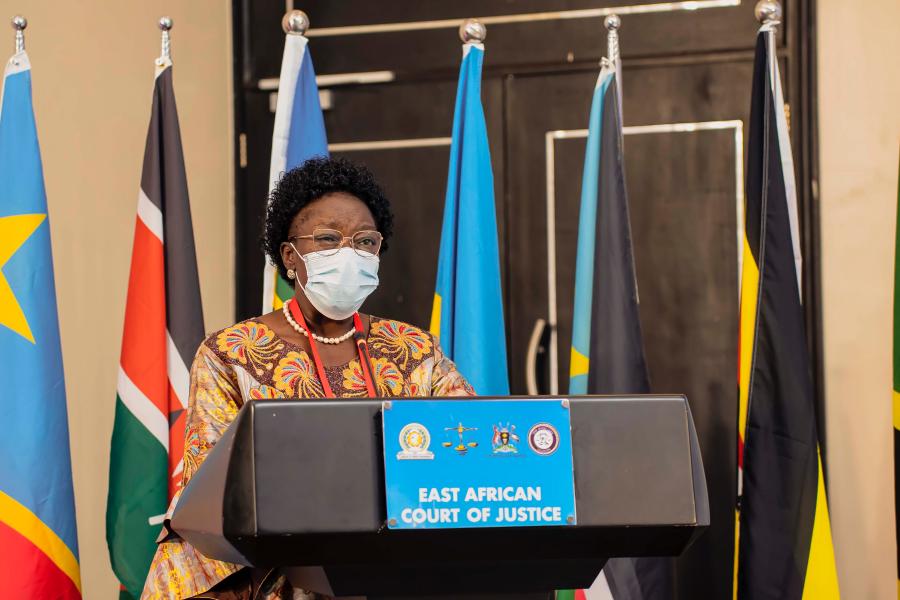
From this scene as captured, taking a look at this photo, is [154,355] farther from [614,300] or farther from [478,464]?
[478,464]

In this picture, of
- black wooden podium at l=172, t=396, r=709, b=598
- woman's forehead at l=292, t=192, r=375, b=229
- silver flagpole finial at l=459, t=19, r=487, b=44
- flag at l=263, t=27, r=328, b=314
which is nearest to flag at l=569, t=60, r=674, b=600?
silver flagpole finial at l=459, t=19, r=487, b=44

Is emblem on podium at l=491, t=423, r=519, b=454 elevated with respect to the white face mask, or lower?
lower

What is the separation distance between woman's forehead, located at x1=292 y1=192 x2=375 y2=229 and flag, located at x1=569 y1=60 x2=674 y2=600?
47.7 inches

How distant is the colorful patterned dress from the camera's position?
57.9 inches

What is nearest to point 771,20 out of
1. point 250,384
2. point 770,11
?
point 770,11

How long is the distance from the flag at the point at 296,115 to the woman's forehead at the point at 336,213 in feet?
3.88

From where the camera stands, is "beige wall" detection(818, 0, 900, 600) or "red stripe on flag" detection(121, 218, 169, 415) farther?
"beige wall" detection(818, 0, 900, 600)

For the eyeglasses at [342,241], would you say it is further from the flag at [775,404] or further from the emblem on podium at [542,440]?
the flag at [775,404]

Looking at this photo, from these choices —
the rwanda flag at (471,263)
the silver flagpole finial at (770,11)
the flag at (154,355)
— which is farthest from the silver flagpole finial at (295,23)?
the silver flagpole finial at (770,11)

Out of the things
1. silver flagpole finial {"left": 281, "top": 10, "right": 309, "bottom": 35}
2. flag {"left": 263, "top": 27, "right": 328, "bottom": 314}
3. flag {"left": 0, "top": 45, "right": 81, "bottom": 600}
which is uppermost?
silver flagpole finial {"left": 281, "top": 10, "right": 309, "bottom": 35}

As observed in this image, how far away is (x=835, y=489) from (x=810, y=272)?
0.64 meters

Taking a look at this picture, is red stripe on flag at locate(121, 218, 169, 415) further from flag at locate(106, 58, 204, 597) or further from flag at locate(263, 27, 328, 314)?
flag at locate(263, 27, 328, 314)

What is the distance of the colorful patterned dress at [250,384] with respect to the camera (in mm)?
1471

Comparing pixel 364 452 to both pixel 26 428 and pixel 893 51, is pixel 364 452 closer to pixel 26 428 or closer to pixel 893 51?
pixel 26 428
